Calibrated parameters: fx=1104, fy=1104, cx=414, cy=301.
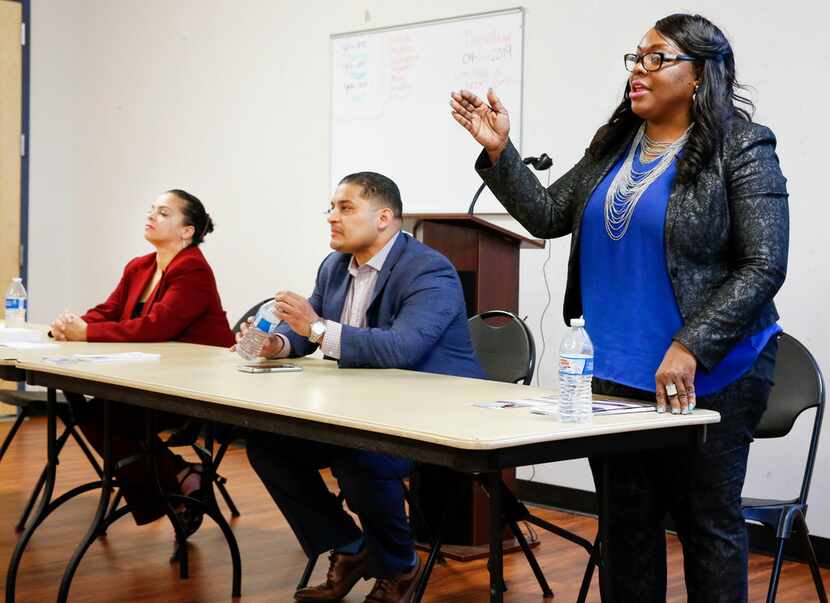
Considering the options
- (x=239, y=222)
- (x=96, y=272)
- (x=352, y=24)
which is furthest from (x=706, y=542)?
(x=96, y=272)

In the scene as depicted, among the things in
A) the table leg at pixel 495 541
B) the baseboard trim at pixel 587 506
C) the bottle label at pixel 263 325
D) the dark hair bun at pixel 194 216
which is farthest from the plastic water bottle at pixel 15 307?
the table leg at pixel 495 541

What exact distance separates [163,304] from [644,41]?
7.47 feet

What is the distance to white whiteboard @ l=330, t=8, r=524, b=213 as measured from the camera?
4.91 m

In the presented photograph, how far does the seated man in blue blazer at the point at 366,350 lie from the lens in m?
2.99

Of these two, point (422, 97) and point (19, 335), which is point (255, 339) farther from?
point (422, 97)

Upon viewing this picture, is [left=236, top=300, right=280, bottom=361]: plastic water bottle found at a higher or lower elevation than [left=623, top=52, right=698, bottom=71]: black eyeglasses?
lower

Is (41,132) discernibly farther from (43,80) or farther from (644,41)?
(644,41)

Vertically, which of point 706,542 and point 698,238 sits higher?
point 698,238

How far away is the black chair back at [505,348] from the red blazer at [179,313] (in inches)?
39.6

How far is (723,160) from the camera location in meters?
2.17

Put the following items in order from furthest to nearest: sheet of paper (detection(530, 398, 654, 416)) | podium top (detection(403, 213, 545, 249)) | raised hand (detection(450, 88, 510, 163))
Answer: podium top (detection(403, 213, 545, 249)) < raised hand (detection(450, 88, 510, 163)) < sheet of paper (detection(530, 398, 654, 416))

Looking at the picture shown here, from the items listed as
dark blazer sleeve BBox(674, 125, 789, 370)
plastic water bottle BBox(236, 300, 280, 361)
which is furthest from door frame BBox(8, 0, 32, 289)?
dark blazer sleeve BBox(674, 125, 789, 370)

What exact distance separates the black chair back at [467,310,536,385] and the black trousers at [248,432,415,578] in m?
0.65

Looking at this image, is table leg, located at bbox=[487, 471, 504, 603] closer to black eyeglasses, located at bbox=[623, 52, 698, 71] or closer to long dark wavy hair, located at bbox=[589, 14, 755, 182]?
long dark wavy hair, located at bbox=[589, 14, 755, 182]
